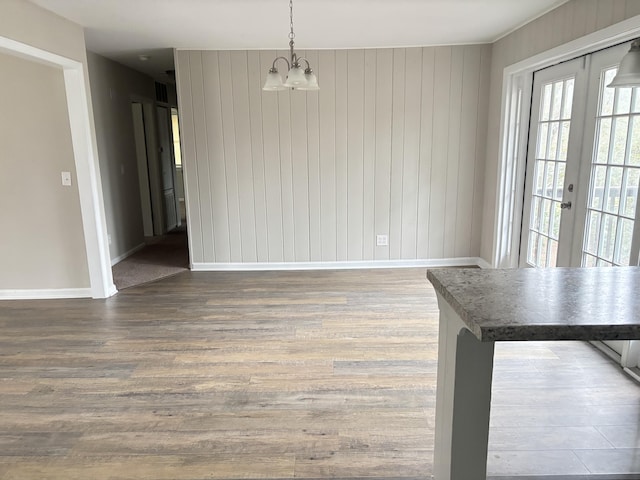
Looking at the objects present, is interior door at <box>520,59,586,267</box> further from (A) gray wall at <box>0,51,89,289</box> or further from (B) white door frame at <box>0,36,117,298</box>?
(A) gray wall at <box>0,51,89,289</box>

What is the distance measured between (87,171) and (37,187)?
1.75 ft

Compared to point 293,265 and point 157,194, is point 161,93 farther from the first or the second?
point 293,265

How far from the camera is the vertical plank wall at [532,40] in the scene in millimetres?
2842

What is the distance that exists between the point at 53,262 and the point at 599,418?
14.6 ft

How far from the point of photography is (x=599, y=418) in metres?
2.28

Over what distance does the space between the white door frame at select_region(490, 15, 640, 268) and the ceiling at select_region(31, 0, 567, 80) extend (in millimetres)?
426

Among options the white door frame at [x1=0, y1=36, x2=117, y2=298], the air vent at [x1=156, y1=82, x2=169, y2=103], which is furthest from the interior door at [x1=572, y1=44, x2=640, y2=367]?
the air vent at [x1=156, y1=82, x2=169, y2=103]

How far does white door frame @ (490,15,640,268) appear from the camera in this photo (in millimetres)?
4145

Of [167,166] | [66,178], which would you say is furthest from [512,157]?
[167,166]

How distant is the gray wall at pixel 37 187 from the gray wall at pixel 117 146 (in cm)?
105

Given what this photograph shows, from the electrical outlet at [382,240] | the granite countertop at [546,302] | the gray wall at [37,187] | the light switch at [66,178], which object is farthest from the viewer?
the electrical outlet at [382,240]

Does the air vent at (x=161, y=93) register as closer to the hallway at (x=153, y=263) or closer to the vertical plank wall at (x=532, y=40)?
the hallway at (x=153, y=263)

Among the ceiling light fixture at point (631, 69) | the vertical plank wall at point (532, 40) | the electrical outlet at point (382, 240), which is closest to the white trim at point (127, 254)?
the electrical outlet at point (382, 240)

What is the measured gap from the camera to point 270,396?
252cm
